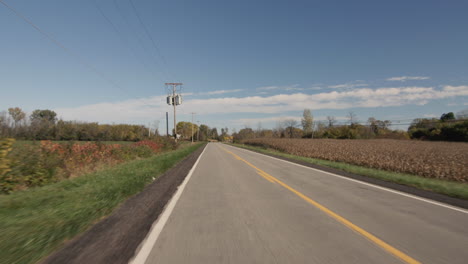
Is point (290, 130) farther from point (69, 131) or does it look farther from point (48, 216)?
point (48, 216)

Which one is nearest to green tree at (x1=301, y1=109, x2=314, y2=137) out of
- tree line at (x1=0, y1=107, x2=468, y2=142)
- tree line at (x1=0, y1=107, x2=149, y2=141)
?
tree line at (x1=0, y1=107, x2=468, y2=142)

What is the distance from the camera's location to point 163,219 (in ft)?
14.6

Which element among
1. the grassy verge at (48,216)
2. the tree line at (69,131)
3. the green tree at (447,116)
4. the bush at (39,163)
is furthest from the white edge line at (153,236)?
the green tree at (447,116)

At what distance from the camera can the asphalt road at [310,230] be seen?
9.88 feet

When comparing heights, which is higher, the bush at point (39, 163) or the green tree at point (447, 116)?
the green tree at point (447, 116)

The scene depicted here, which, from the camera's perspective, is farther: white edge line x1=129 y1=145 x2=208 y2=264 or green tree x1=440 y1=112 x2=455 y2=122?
green tree x1=440 y1=112 x2=455 y2=122

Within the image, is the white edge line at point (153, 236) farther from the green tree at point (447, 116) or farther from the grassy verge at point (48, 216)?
the green tree at point (447, 116)

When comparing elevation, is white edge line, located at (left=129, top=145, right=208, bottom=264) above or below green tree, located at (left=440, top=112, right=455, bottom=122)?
below

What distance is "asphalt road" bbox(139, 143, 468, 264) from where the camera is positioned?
3.01 m

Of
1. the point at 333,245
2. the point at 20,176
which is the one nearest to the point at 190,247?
the point at 333,245

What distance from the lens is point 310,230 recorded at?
3.87 metres

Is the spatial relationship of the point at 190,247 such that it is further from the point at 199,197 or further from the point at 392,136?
the point at 392,136

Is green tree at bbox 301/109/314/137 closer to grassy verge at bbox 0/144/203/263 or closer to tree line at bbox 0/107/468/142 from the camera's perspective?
tree line at bbox 0/107/468/142

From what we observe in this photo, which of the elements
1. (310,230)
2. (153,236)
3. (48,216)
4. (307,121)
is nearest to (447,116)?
(307,121)
